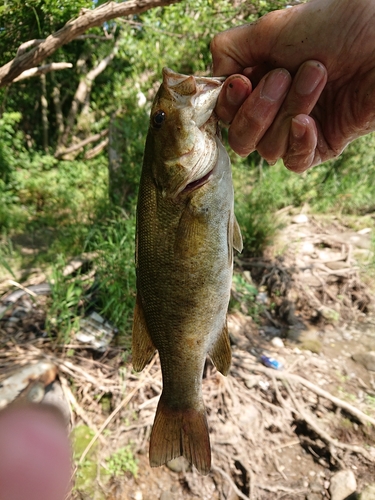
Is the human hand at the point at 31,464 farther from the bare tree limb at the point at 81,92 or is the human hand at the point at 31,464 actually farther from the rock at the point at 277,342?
the bare tree limb at the point at 81,92

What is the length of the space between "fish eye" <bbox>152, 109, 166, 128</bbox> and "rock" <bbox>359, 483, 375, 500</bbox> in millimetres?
3363

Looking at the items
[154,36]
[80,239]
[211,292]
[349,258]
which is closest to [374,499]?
[211,292]

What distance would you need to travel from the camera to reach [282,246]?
611 cm

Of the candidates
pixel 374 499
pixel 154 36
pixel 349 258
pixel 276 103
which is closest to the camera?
pixel 276 103

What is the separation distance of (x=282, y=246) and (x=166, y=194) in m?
4.81

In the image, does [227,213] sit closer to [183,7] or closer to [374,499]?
[374,499]

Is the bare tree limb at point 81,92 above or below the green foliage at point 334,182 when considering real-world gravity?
above

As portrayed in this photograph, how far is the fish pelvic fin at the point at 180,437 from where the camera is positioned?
1.81 m

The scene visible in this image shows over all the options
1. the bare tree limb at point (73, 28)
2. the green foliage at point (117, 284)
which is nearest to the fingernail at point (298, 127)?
the bare tree limb at point (73, 28)

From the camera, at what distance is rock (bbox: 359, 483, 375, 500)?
2901 mm

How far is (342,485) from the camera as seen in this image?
10.0 ft

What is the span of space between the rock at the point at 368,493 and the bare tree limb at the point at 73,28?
4.64 meters

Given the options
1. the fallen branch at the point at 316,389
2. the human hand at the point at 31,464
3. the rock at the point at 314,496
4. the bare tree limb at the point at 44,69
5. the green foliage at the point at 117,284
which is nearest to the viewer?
the human hand at the point at 31,464

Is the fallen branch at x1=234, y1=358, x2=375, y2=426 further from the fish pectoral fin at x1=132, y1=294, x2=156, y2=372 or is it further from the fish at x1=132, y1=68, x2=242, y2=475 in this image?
the fish pectoral fin at x1=132, y1=294, x2=156, y2=372
